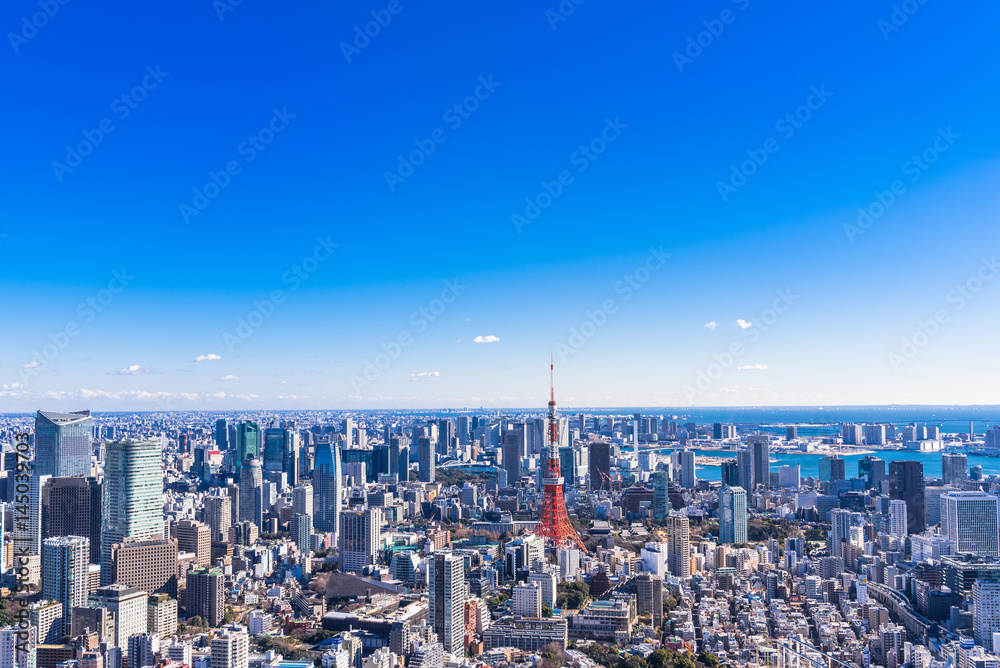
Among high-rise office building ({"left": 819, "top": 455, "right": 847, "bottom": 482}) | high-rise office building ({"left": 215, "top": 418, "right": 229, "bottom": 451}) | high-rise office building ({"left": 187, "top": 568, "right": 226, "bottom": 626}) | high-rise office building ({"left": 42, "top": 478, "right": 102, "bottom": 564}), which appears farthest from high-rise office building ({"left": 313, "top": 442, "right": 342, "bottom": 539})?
high-rise office building ({"left": 819, "top": 455, "right": 847, "bottom": 482})

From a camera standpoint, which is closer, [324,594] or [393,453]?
[324,594]

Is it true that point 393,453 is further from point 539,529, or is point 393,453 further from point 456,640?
point 456,640

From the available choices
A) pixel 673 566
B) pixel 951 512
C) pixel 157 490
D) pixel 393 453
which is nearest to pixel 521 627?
pixel 673 566

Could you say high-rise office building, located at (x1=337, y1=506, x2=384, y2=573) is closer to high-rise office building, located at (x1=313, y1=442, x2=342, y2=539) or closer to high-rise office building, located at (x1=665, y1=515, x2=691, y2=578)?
high-rise office building, located at (x1=313, y1=442, x2=342, y2=539)

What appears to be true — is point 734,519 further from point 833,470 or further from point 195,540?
point 195,540

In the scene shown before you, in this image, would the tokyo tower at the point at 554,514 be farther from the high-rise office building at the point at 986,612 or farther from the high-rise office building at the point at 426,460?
the high-rise office building at the point at 426,460
